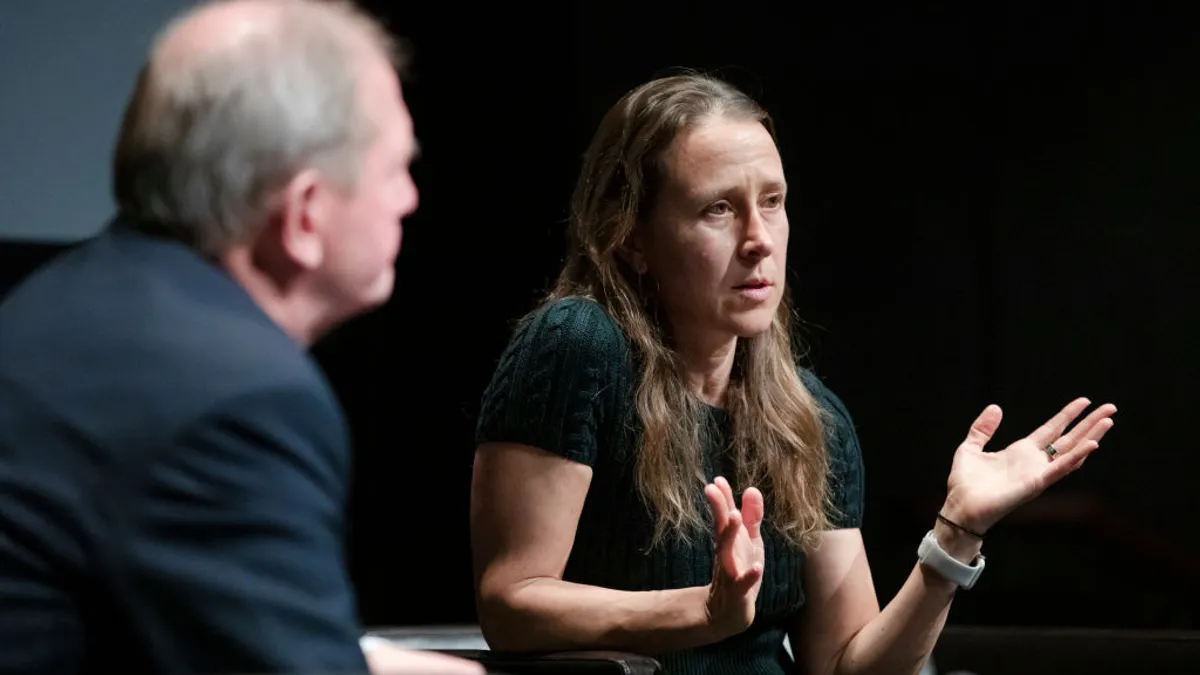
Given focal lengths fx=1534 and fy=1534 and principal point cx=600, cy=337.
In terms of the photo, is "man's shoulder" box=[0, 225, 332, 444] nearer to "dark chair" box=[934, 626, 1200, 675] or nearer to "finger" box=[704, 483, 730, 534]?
"finger" box=[704, 483, 730, 534]

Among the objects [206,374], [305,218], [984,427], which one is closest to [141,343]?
[206,374]

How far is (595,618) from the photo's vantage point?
2.00m

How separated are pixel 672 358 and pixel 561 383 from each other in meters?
0.20

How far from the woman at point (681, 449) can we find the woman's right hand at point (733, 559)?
0.06 m

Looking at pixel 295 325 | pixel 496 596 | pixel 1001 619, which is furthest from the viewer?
pixel 1001 619

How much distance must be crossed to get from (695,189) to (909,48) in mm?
1592

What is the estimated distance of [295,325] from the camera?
124cm

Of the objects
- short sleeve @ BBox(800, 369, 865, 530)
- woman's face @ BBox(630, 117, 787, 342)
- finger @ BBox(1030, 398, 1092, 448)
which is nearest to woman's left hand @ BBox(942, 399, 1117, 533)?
finger @ BBox(1030, 398, 1092, 448)

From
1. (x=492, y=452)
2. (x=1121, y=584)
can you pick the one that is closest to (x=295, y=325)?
(x=492, y=452)

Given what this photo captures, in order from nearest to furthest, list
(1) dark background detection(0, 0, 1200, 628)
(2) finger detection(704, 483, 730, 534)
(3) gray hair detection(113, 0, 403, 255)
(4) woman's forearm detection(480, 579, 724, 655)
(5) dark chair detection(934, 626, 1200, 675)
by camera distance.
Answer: (3) gray hair detection(113, 0, 403, 255)
(2) finger detection(704, 483, 730, 534)
(4) woman's forearm detection(480, 579, 724, 655)
(5) dark chair detection(934, 626, 1200, 675)
(1) dark background detection(0, 0, 1200, 628)

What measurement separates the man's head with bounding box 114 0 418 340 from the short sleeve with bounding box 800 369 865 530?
3.94 feet

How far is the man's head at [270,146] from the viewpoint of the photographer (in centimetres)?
114

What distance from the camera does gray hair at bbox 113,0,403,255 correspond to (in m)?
1.14

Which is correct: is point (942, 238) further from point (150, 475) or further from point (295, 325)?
point (150, 475)
